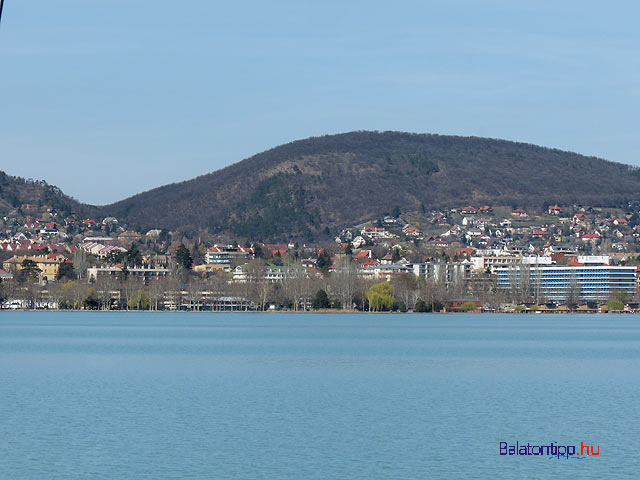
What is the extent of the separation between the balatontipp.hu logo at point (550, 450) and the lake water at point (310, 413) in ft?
0.94

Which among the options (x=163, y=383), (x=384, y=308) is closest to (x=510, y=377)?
(x=163, y=383)

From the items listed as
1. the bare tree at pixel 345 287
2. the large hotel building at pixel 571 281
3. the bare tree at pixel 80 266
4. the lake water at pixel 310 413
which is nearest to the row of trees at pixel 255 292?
the bare tree at pixel 345 287

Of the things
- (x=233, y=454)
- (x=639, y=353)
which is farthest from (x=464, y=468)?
(x=639, y=353)

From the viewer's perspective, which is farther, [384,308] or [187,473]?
[384,308]

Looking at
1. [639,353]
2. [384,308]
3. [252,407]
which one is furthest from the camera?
[384,308]

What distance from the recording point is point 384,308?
132000 mm

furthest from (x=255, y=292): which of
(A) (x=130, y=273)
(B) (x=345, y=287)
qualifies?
(A) (x=130, y=273)

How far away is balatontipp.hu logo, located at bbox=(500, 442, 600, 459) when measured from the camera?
2277 cm

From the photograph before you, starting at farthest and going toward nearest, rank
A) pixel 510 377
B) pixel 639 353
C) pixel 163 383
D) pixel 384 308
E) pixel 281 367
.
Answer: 1. pixel 384 308
2. pixel 639 353
3. pixel 281 367
4. pixel 510 377
5. pixel 163 383

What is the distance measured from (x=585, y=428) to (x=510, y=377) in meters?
12.4

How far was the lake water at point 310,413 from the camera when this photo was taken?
70.9ft

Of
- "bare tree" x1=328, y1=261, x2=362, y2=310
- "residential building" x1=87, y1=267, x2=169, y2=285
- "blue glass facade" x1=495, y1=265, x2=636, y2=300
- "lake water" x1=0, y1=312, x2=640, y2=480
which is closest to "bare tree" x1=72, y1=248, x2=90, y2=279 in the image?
"residential building" x1=87, y1=267, x2=169, y2=285

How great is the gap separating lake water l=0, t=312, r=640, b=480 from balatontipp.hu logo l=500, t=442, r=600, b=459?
29cm

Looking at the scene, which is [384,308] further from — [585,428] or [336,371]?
[585,428]
